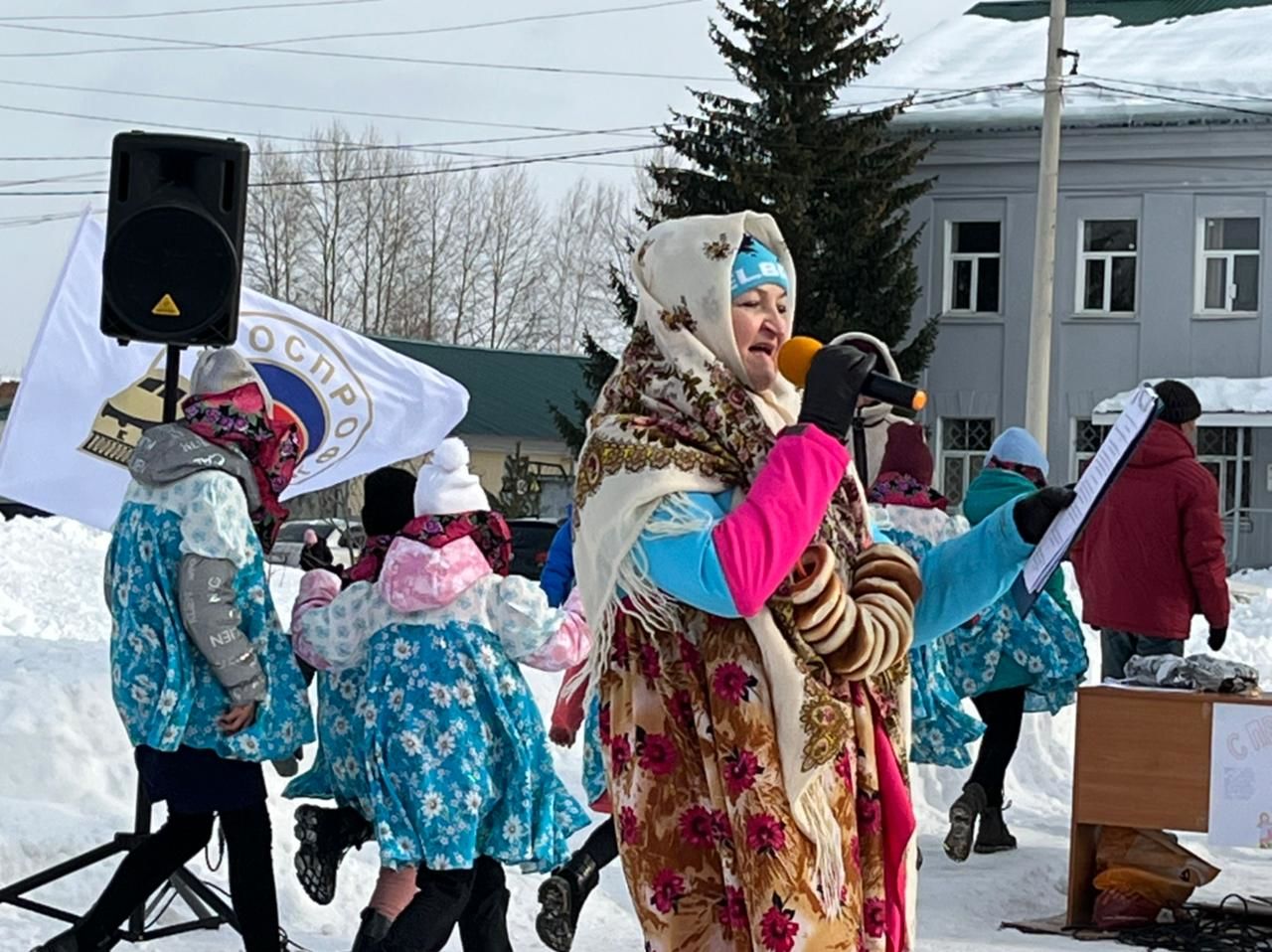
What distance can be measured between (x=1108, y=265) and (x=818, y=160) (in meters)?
5.14

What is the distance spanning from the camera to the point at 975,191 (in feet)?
106

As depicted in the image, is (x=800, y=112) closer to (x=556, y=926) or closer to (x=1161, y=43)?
(x=1161, y=43)

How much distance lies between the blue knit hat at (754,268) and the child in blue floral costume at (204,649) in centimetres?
251

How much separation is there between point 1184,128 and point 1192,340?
10.4ft

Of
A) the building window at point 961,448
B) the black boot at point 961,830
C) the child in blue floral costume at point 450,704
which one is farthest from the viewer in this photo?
the building window at point 961,448

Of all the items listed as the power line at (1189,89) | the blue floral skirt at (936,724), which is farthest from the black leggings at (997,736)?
the power line at (1189,89)

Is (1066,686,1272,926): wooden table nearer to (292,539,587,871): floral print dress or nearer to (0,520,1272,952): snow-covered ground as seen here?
(0,520,1272,952): snow-covered ground

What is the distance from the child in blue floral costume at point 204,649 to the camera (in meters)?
5.62

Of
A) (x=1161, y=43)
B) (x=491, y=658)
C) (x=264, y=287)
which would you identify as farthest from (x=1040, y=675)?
(x=264, y=287)

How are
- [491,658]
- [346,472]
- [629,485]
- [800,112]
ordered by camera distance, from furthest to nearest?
[800,112]
[346,472]
[491,658]
[629,485]

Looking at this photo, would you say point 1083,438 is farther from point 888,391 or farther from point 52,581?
point 888,391

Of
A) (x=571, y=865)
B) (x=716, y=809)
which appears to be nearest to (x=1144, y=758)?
(x=571, y=865)

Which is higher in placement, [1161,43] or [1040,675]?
[1161,43]

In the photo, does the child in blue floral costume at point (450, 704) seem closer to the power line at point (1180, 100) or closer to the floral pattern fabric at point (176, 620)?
the floral pattern fabric at point (176, 620)
